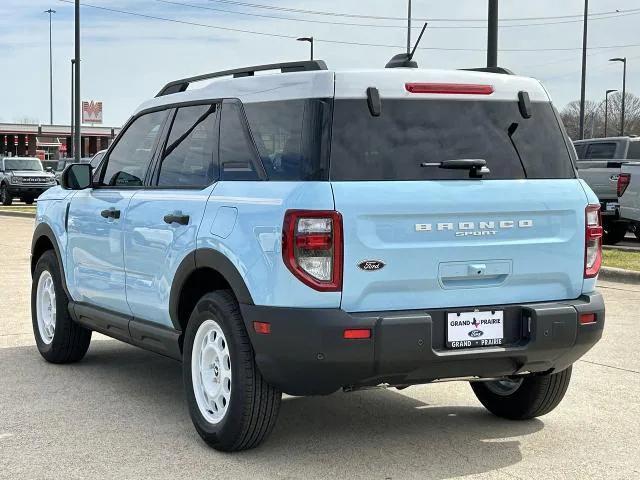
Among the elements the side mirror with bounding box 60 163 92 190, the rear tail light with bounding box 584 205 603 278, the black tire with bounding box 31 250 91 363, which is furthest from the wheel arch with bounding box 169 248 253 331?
the black tire with bounding box 31 250 91 363

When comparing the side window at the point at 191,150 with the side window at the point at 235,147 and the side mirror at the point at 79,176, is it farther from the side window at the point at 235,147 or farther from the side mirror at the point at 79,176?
the side mirror at the point at 79,176

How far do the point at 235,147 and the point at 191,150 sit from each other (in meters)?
0.55

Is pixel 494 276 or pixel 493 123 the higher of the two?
pixel 493 123

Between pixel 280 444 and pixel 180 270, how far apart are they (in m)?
1.06

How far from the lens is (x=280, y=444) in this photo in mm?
5172

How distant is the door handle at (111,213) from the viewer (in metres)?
6.14

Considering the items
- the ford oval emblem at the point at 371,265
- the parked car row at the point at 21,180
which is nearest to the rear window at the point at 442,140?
the ford oval emblem at the point at 371,265

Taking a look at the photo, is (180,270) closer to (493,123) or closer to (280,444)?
(280,444)

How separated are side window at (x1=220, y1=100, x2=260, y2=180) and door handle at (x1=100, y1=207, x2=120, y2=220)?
1.20m

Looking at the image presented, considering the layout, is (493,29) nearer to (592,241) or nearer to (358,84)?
(592,241)

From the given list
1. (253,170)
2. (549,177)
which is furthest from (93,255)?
(549,177)

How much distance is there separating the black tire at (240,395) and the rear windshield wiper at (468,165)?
47.0 inches

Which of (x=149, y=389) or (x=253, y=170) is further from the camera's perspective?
(x=149, y=389)

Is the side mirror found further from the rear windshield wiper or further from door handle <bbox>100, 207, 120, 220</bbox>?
the rear windshield wiper
